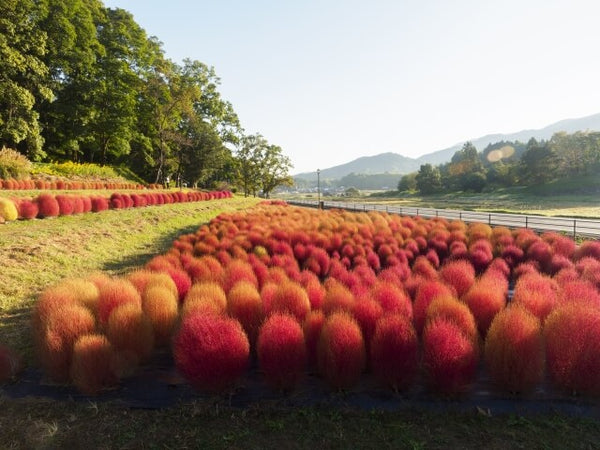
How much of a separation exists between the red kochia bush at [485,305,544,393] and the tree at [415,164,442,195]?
7219 cm

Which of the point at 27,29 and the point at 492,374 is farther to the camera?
the point at 27,29

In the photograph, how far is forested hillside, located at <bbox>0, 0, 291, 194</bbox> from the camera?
80.3 ft

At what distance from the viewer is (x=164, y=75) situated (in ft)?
126

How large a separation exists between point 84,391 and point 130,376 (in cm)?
57

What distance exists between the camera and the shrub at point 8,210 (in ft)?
38.9

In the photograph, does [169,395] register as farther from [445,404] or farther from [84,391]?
[445,404]

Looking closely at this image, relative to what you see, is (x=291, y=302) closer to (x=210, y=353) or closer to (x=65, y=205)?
(x=210, y=353)

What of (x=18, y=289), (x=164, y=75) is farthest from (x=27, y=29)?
(x=18, y=289)

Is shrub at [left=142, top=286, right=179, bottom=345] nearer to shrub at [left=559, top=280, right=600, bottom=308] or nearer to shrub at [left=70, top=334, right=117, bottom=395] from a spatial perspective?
shrub at [left=70, top=334, right=117, bottom=395]

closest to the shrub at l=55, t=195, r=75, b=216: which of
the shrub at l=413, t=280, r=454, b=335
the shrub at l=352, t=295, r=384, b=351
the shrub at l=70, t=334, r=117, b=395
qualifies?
the shrub at l=70, t=334, r=117, b=395

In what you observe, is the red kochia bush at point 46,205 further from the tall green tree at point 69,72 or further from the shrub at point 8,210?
the tall green tree at point 69,72

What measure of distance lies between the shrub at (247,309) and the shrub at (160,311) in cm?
94

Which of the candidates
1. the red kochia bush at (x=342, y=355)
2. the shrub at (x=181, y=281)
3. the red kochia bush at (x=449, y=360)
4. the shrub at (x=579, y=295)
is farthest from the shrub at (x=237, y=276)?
the shrub at (x=579, y=295)

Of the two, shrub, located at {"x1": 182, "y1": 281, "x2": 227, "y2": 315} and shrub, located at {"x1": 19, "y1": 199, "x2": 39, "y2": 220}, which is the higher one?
shrub, located at {"x1": 19, "y1": 199, "x2": 39, "y2": 220}
